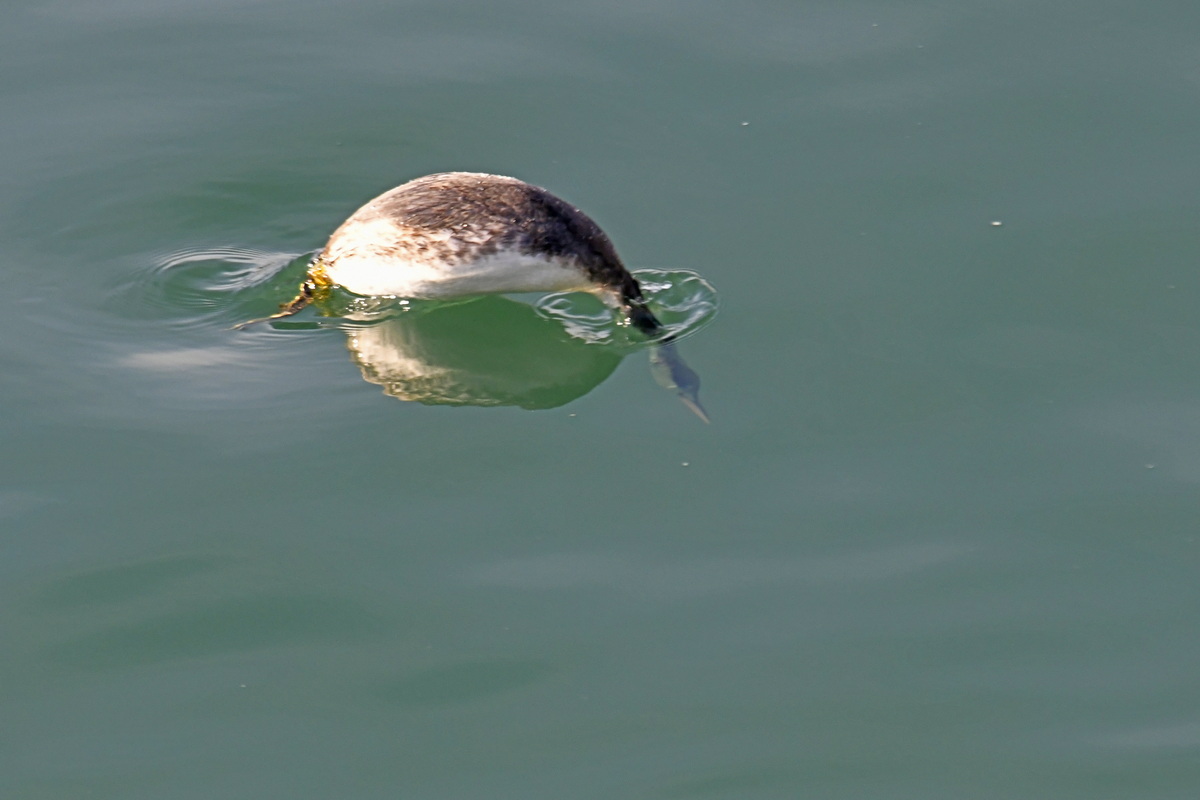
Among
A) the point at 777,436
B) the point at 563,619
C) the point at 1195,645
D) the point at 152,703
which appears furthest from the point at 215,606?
the point at 1195,645

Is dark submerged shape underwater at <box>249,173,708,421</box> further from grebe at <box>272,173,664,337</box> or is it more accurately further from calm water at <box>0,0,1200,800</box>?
calm water at <box>0,0,1200,800</box>

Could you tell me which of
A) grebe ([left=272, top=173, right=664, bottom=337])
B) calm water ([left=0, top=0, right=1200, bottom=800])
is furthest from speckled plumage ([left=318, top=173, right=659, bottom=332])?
calm water ([left=0, top=0, right=1200, bottom=800])

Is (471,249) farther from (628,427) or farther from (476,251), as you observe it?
(628,427)

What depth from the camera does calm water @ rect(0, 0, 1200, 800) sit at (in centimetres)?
619

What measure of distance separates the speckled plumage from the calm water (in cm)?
31

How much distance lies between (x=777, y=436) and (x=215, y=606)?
3015 millimetres

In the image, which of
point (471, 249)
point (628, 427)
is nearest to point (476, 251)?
point (471, 249)

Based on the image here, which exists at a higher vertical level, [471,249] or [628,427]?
[471,249]

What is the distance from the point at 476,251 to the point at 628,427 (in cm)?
139

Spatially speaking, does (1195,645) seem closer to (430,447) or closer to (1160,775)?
(1160,775)

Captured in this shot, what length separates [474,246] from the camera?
811 cm

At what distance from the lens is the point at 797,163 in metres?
9.60

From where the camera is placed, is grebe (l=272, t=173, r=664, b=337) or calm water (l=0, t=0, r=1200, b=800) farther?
grebe (l=272, t=173, r=664, b=337)

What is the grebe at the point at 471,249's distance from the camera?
8133mm
